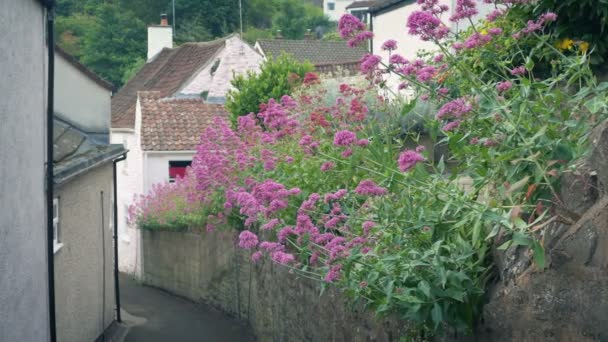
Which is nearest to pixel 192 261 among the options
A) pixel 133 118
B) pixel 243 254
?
pixel 243 254

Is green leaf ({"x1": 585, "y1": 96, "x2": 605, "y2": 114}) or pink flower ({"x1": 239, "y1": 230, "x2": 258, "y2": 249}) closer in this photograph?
green leaf ({"x1": 585, "y1": 96, "x2": 605, "y2": 114})

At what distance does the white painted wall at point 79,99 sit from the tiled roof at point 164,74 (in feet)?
53.5

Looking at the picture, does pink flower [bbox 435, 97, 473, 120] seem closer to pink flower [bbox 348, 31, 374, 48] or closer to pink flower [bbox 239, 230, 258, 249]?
pink flower [bbox 348, 31, 374, 48]

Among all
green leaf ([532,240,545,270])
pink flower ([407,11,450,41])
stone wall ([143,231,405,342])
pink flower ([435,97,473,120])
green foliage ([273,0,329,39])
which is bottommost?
stone wall ([143,231,405,342])

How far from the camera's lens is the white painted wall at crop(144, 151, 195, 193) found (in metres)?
34.4

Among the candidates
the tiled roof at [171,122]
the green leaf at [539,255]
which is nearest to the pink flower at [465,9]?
the green leaf at [539,255]

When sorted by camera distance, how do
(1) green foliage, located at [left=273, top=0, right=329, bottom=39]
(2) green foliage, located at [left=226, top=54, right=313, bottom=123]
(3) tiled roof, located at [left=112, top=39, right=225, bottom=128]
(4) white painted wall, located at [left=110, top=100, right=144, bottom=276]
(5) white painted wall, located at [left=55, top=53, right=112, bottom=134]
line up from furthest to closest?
(1) green foliage, located at [left=273, top=0, right=329, bottom=39], (3) tiled roof, located at [left=112, top=39, right=225, bottom=128], (4) white painted wall, located at [left=110, top=100, right=144, bottom=276], (2) green foliage, located at [left=226, top=54, right=313, bottom=123], (5) white painted wall, located at [left=55, top=53, right=112, bottom=134]

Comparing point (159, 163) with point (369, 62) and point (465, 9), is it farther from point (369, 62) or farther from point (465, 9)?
point (465, 9)

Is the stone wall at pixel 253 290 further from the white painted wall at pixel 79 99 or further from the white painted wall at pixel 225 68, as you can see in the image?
the white painted wall at pixel 225 68

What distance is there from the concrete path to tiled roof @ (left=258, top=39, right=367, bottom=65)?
20080 mm

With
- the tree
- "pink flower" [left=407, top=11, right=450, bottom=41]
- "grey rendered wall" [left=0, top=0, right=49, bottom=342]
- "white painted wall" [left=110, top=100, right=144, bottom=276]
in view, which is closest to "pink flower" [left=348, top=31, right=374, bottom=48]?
"pink flower" [left=407, top=11, right=450, bottom=41]

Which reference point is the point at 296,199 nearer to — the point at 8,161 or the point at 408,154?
the point at 8,161

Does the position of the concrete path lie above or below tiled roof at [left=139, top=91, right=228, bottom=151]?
below

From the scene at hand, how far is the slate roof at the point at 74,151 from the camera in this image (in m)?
14.6
